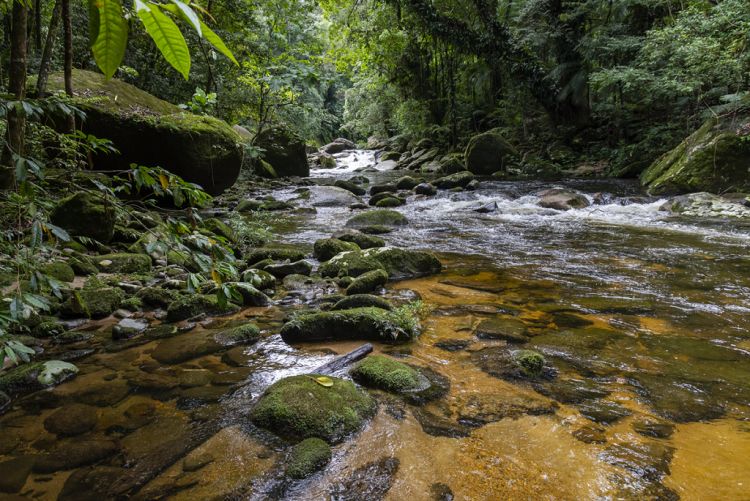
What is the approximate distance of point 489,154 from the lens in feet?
55.5

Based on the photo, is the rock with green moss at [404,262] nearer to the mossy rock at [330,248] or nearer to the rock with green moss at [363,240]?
the mossy rock at [330,248]

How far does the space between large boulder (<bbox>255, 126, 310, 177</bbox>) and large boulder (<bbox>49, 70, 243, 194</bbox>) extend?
6.60m

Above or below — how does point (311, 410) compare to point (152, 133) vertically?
below

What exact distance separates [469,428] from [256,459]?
1181 millimetres

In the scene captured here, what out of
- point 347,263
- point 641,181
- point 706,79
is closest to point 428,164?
point 641,181

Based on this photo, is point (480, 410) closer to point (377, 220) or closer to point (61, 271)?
point (61, 271)

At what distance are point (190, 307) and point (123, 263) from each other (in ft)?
5.16

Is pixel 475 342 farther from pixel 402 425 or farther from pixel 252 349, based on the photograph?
pixel 252 349

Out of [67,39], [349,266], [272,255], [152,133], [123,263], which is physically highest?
[67,39]

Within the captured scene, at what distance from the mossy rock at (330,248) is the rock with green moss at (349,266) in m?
0.60

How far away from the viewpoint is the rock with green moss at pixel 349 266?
548cm

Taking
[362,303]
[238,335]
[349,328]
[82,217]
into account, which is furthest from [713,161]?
[82,217]

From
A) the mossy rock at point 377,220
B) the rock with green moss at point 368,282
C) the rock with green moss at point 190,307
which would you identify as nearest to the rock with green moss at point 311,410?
the rock with green moss at point 190,307

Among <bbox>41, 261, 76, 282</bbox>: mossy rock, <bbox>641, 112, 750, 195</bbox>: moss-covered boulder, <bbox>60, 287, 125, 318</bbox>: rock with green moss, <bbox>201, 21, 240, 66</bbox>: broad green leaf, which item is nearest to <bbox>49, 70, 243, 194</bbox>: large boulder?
<bbox>41, 261, 76, 282</bbox>: mossy rock
